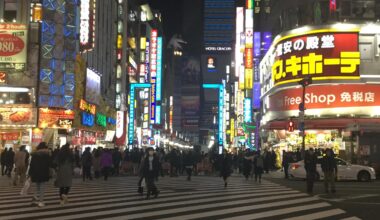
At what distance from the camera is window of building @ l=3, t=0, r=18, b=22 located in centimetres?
3406

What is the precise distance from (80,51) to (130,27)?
1326 inches

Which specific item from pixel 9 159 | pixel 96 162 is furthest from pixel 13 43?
pixel 96 162

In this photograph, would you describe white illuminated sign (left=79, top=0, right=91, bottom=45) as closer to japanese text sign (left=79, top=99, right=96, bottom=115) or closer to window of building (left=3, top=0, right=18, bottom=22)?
japanese text sign (left=79, top=99, right=96, bottom=115)

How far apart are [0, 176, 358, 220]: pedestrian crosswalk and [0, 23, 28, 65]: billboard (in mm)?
15768

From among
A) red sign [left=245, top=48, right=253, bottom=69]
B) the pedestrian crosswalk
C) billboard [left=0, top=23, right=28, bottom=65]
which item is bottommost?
the pedestrian crosswalk

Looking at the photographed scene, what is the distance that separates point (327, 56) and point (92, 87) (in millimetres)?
17851

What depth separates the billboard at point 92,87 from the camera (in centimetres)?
4009

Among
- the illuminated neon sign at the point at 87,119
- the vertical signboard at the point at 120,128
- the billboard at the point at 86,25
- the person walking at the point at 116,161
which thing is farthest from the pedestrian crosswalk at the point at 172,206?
the vertical signboard at the point at 120,128

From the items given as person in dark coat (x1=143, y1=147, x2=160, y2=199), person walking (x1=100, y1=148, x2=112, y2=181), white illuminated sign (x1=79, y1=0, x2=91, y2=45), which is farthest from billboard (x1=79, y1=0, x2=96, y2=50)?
person in dark coat (x1=143, y1=147, x2=160, y2=199)

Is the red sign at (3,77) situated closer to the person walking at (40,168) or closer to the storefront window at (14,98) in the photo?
the storefront window at (14,98)

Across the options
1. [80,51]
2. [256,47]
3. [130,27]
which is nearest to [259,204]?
[80,51]

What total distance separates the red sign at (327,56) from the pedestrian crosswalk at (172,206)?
18606 mm

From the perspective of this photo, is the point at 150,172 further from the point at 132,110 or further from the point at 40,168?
the point at 132,110

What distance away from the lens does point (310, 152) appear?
19766 mm
